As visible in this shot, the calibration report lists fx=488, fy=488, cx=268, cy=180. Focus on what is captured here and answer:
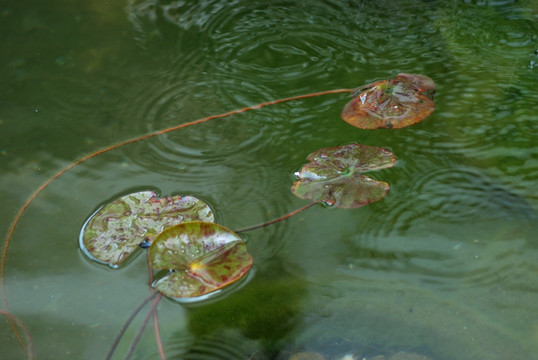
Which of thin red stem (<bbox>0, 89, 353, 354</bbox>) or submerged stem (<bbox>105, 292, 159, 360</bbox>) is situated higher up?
thin red stem (<bbox>0, 89, 353, 354</bbox>)

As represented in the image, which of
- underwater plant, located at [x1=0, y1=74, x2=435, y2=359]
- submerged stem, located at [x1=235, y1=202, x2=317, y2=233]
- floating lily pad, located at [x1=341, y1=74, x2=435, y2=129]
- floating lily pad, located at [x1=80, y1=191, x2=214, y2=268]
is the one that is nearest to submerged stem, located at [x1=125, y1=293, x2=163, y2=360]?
underwater plant, located at [x1=0, y1=74, x2=435, y2=359]

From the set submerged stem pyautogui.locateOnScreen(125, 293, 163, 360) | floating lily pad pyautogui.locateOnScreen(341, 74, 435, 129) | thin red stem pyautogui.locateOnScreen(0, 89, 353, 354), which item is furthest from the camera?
floating lily pad pyautogui.locateOnScreen(341, 74, 435, 129)

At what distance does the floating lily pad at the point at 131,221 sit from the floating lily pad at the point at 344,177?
0.35m

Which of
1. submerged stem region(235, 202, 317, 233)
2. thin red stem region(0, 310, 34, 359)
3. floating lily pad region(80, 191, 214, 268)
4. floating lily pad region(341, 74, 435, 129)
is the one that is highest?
floating lily pad region(341, 74, 435, 129)

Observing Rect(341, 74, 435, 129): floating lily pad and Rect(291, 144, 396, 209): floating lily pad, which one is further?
Rect(341, 74, 435, 129): floating lily pad

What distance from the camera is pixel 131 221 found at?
1493 millimetres

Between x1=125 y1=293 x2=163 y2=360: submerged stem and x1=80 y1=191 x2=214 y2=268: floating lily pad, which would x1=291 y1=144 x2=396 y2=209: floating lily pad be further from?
x1=125 y1=293 x2=163 y2=360: submerged stem

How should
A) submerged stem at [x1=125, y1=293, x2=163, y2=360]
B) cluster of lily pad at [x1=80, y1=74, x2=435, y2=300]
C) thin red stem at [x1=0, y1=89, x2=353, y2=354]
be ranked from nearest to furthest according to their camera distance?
submerged stem at [x1=125, y1=293, x2=163, y2=360], cluster of lily pad at [x1=80, y1=74, x2=435, y2=300], thin red stem at [x1=0, y1=89, x2=353, y2=354]

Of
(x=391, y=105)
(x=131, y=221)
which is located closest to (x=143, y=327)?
(x=131, y=221)

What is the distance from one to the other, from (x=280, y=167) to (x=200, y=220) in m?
0.38

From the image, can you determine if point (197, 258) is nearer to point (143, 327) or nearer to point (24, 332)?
point (143, 327)

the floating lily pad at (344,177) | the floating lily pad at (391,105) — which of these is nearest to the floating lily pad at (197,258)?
the floating lily pad at (344,177)

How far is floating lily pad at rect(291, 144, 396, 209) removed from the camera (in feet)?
5.12

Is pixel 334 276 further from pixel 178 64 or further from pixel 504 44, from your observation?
pixel 504 44
